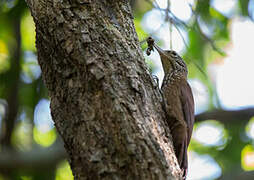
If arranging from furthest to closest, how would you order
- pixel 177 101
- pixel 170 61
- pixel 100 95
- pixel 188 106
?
1. pixel 170 61
2. pixel 188 106
3. pixel 177 101
4. pixel 100 95

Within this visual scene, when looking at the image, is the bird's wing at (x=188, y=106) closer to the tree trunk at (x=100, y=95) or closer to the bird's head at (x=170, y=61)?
the bird's head at (x=170, y=61)

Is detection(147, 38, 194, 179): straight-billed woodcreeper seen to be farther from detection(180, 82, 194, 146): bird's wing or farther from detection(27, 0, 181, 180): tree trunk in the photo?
detection(27, 0, 181, 180): tree trunk

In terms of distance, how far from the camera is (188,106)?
3.95 meters

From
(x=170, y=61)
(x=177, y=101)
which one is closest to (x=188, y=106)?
(x=177, y=101)

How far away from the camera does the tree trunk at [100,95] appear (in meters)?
2.62

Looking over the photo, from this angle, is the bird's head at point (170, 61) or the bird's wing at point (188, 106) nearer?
the bird's wing at point (188, 106)

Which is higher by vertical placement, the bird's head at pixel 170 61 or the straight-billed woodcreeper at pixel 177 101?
the bird's head at pixel 170 61

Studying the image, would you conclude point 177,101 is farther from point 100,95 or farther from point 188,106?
point 100,95

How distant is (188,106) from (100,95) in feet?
4.61

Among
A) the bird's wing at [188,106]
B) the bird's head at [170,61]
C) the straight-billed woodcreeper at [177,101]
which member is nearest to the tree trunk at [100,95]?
the straight-billed woodcreeper at [177,101]

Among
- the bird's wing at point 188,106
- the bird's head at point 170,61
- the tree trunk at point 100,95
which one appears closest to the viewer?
the tree trunk at point 100,95

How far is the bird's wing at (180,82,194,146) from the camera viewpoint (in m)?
3.86

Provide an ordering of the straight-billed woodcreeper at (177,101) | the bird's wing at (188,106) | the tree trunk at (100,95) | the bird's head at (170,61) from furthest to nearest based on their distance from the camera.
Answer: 1. the bird's head at (170,61)
2. the bird's wing at (188,106)
3. the straight-billed woodcreeper at (177,101)
4. the tree trunk at (100,95)

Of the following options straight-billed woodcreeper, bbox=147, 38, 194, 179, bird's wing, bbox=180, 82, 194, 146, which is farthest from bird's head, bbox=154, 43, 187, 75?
bird's wing, bbox=180, 82, 194, 146
